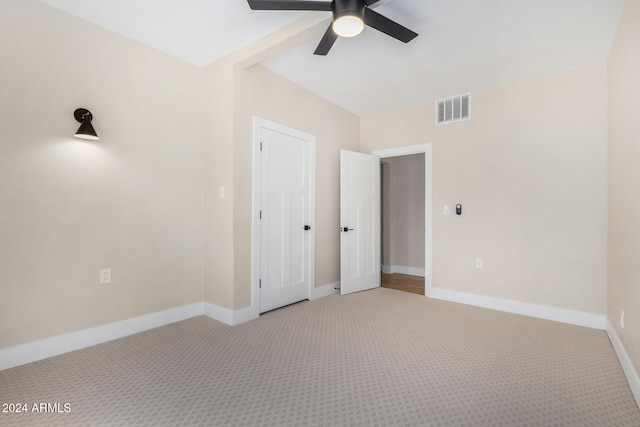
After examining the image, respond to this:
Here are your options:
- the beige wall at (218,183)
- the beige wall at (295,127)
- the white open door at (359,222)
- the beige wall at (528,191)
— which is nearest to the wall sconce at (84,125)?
the beige wall at (218,183)

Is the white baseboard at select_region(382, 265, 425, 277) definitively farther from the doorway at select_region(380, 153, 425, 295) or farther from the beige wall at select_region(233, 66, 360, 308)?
the beige wall at select_region(233, 66, 360, 308)

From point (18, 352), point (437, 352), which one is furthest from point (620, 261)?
point (18, 352)

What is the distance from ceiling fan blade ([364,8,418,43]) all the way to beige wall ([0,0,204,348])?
212cm

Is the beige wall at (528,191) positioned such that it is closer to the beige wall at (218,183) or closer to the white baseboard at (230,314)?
the white baseboard at (230,314)

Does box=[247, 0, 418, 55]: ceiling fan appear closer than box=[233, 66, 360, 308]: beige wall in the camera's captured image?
Yes

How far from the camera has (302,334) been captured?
2836 millimetres

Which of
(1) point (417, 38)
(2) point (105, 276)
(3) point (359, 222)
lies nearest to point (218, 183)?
(2) point (105, 276)

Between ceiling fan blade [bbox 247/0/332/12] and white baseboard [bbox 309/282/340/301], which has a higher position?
ceiling fan blade [bbox 247/0/332/12]

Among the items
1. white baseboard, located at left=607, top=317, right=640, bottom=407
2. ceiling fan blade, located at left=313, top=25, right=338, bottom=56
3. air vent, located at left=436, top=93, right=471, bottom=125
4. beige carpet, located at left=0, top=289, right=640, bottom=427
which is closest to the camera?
beige carpet, located at left=0, top=289, right=640, bottom=427

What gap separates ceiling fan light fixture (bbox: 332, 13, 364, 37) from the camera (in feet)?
6.32

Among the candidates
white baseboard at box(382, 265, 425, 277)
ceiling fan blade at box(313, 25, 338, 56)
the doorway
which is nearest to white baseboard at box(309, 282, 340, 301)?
the doorway

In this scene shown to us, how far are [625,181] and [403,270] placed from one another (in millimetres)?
3818

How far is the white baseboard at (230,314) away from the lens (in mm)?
3088

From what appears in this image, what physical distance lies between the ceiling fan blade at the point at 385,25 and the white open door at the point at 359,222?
2.07 meters
